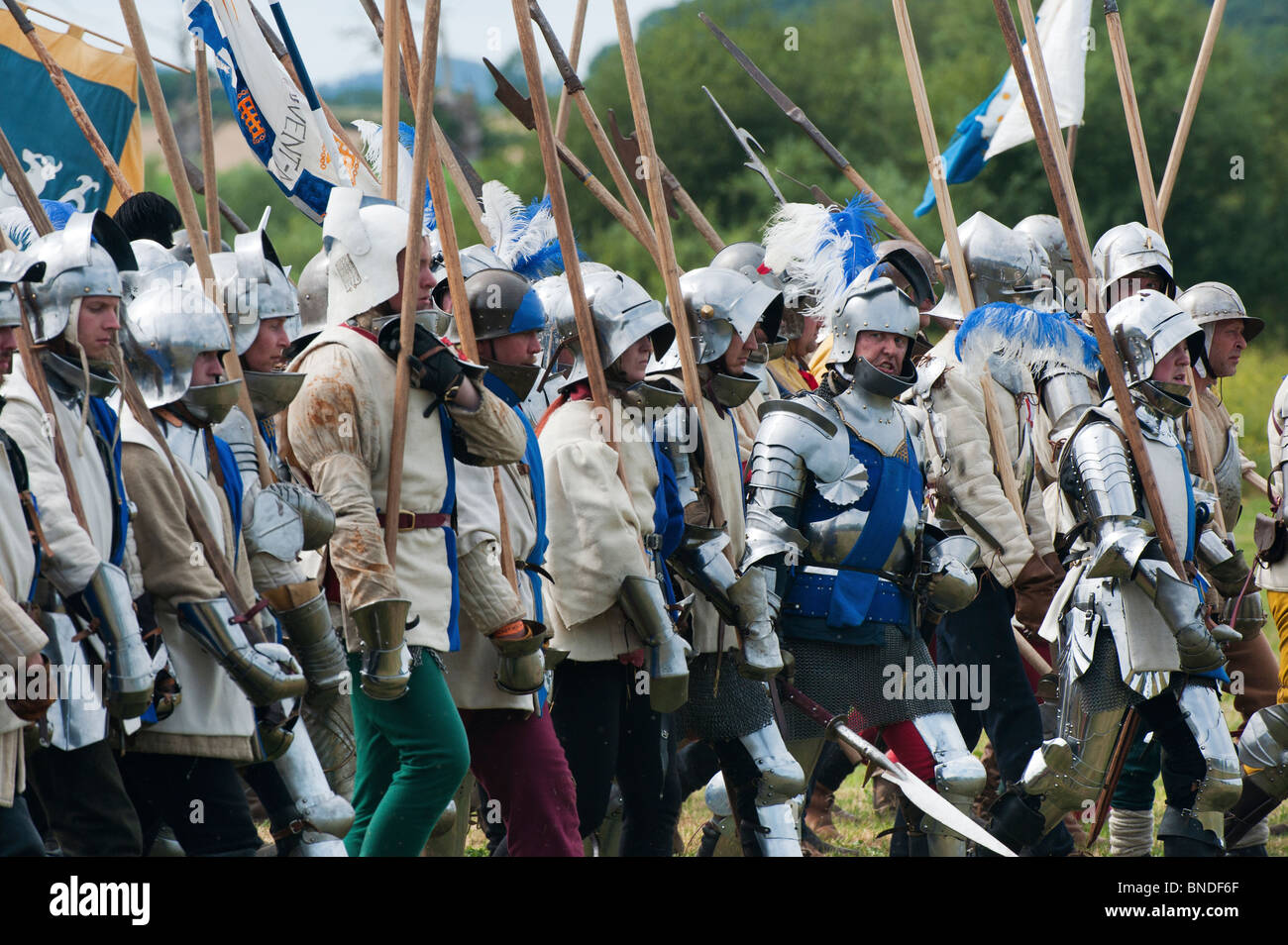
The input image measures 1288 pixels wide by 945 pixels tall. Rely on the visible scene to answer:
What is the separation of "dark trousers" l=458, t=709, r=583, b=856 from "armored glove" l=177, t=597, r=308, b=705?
2.28ft

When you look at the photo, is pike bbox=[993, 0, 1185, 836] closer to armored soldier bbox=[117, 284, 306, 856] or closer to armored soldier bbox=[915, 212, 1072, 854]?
armored soldier bbox=[915, 212, 1072, 854]

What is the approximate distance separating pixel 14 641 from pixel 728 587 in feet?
7.52

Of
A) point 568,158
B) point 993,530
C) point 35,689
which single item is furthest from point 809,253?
point 35,689

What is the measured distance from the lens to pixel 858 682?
19.4 ft

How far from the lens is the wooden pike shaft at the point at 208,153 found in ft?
17.0

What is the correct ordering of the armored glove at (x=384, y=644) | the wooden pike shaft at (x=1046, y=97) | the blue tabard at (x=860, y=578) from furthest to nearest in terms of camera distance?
the wooden pike shaft at (x=1046, y=97), the blue tabard at (x=860, y=578), the armored glove at (x=384, y=644)

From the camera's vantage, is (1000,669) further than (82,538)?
Yes

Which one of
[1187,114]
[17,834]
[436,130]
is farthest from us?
[1187,114]

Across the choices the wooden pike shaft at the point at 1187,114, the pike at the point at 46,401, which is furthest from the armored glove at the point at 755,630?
the wooden pike shaft at the point at 1187,114

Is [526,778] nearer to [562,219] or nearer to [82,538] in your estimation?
[82,538]

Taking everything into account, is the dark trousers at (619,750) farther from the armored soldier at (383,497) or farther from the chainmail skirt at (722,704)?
the armored soldier at (383,497)

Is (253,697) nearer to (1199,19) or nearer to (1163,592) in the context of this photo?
(1163,592)

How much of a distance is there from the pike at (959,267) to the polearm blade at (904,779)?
1286 mm

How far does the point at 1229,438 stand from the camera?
24.0 feet
